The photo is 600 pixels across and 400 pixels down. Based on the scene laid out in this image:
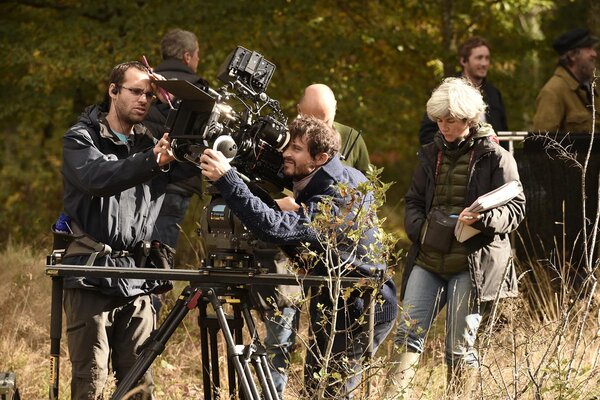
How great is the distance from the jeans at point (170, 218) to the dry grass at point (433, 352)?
600 millimetres

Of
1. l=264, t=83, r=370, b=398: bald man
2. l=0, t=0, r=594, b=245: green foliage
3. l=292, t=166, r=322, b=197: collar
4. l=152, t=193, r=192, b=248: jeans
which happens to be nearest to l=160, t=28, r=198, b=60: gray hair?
l=152, t=193, r=192, b=248: jeans

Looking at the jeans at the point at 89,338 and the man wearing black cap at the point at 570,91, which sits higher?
the man wearing black cap at the point at 570,91

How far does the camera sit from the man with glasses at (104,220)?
4883 millimetres

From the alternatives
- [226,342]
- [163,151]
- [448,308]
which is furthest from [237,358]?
[448,308]

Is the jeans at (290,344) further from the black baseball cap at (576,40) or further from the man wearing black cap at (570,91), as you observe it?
the black baseball cap at (576,40)

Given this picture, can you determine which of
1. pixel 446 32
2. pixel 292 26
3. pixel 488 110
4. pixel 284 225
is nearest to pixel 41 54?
pixel 292 26

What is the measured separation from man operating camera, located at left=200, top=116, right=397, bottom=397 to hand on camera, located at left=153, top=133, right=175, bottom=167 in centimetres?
30

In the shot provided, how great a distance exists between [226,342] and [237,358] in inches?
4.1

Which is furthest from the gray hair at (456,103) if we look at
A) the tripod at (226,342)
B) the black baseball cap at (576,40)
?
the black baseball cap at (576,40)

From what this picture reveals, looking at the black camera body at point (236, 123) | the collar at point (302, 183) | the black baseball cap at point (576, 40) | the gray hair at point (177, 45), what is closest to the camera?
the black camera body at point (236, 123)

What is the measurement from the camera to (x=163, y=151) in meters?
4.64

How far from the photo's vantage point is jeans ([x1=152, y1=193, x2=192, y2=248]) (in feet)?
22.7

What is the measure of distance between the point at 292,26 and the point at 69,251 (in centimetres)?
676

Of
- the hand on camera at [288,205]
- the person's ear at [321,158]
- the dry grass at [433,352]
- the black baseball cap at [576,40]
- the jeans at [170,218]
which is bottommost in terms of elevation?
the dry grass at [433,352]
